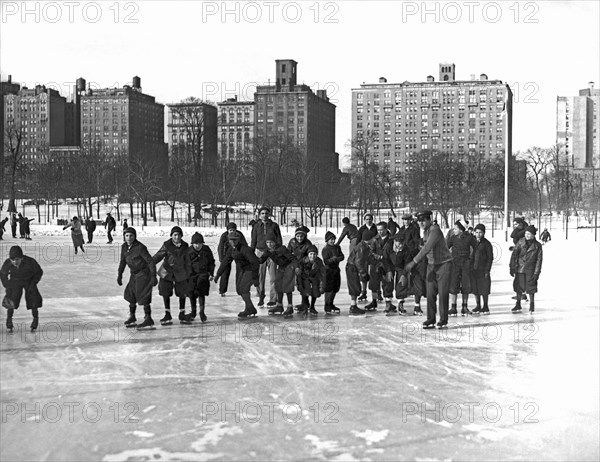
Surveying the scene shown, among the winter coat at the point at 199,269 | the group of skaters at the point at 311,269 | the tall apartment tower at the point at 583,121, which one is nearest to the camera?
the group of skaters at the point at 311,269

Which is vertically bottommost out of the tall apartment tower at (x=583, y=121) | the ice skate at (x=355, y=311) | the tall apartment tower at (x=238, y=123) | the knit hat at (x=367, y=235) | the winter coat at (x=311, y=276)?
the ice skate at (x=355, y=311)

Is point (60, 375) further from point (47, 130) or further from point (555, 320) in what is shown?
point (47, 130)

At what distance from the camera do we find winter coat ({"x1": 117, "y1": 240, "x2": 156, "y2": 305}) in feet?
34.3

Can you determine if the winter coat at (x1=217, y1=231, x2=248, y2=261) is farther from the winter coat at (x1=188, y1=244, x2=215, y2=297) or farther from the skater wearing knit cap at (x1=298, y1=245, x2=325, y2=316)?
the skater wearing knit cap at (x1=298, y1=245, x2=325, y2=316)

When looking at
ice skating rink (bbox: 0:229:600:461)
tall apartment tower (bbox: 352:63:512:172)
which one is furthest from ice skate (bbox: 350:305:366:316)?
tall apartment tower (bbox: 352:63:512:172)

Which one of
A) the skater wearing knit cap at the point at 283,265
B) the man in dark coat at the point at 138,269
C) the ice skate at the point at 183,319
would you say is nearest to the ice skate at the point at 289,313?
the skater wearing knit cap at the point at 283,265

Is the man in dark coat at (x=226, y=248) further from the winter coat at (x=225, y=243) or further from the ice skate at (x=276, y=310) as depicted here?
the ice skate at (x=276, y=310)

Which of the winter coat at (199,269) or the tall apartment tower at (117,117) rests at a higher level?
the tall apartment tower at (117,117)

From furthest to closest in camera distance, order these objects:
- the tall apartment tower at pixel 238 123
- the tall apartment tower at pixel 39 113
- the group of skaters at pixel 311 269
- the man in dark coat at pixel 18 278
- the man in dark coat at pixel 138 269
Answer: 1. the tall apartment tower at pixel 238 123
2. the tall apartment tower at pixel 39 113
3. the group of skaters at pixel 311 269
4. the man in dark coat at pixel 138 269
5. the man in dark coat at pixel 18 278

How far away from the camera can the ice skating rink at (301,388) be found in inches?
226

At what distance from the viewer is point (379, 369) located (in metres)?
8.30

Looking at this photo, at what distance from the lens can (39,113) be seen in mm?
149375

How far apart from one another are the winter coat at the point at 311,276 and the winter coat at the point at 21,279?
4.15 meters

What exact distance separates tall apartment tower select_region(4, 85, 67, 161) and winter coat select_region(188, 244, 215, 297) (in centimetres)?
13386
